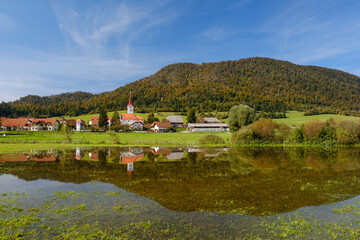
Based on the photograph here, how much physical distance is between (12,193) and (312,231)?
54.8 ft

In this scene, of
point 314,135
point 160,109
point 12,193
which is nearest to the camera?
point 12,193

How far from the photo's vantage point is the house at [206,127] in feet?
350

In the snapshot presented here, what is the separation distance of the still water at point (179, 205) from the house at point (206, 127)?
86.5 meters

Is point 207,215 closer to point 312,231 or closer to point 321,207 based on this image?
point 312,231

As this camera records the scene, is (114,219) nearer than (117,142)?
Yes

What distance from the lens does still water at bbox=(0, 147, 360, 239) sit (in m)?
8.66

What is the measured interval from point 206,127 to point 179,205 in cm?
9847

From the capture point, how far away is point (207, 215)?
10.3 meters

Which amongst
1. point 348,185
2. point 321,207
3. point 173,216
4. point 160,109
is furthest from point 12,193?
point 160,109

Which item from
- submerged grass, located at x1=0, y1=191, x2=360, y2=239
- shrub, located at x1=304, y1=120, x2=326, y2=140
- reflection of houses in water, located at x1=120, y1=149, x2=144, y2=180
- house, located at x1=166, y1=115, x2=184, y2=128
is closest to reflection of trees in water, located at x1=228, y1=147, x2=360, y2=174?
reflection of houses in water, located at x1=120, y1=149, x2=144, y2=180

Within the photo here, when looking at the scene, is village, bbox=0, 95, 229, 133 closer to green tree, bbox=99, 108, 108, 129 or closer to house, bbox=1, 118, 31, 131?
house, bbox=1, 118, 31, 131

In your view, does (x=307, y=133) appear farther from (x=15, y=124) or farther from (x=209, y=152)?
(x=15, y=124)

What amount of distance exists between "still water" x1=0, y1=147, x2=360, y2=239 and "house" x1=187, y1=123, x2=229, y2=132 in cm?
8652

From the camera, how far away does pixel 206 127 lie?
358ft
